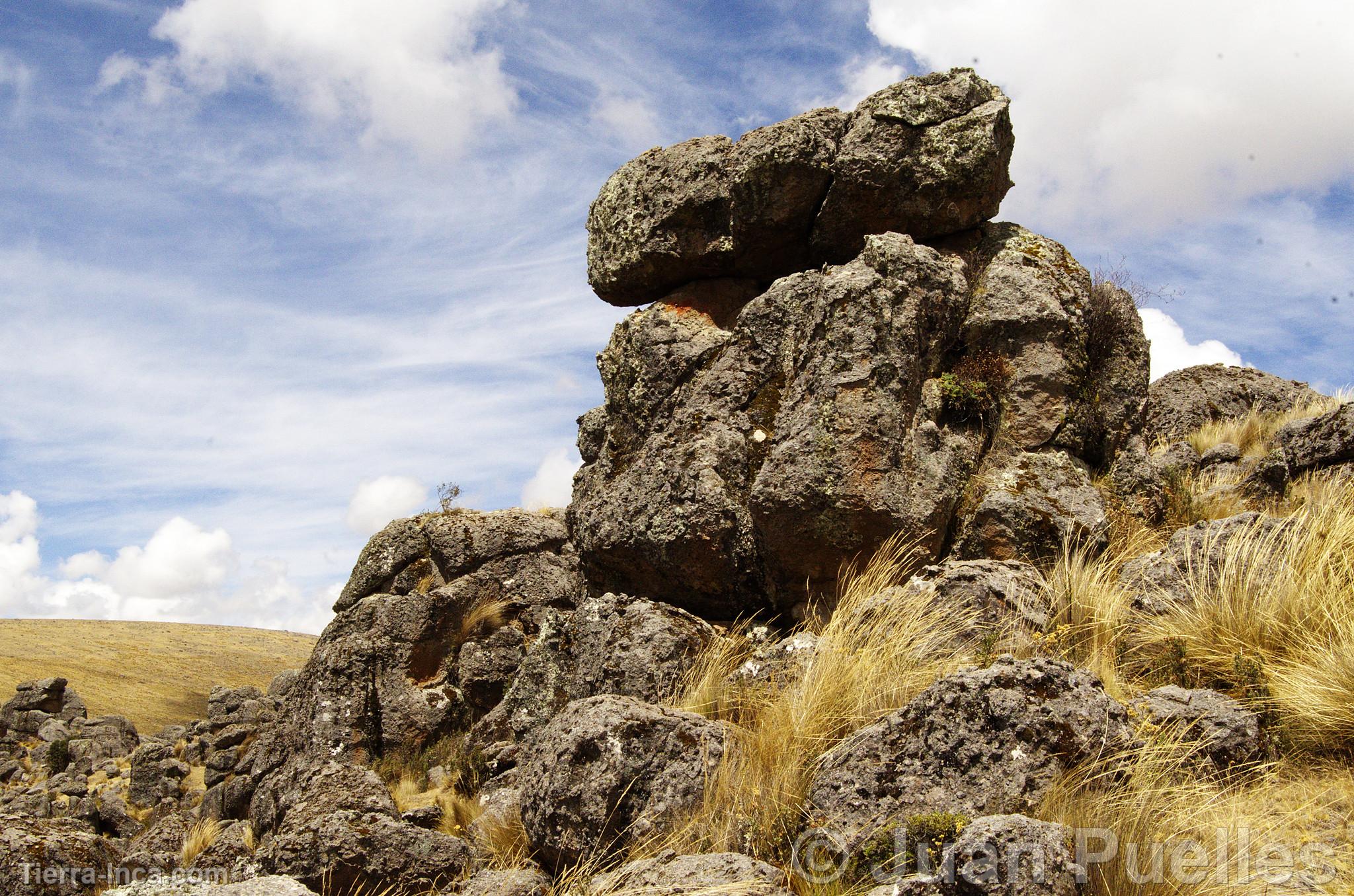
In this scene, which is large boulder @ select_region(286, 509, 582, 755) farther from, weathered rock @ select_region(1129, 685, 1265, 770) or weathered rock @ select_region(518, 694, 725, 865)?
weathered rock @ select_region(1129, 685, 1265, 770)

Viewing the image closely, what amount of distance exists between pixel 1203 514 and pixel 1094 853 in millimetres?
5869

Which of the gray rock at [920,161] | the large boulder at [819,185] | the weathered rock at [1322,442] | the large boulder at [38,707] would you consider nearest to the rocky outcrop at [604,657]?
the large boulder at [819,185]

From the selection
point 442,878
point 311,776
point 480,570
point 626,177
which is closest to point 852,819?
point 442,878

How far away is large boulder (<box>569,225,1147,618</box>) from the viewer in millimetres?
7332

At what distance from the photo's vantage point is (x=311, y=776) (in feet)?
23.5

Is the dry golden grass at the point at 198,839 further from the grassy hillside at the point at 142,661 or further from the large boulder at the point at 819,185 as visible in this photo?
the grassy hillside at the point at 142,661

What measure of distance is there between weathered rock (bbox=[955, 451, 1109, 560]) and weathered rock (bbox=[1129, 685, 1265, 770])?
2536mm

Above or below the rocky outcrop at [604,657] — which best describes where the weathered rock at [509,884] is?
below

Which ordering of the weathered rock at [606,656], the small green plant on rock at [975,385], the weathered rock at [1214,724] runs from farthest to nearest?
1. the small green plant on rock at [975,385]
2. the weathered rock at [606,656]
3. the weathered rock at [1214,724]

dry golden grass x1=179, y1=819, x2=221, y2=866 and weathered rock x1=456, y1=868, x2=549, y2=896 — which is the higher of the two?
weathered rock x1=456, y1=868, x2=549, y2=896

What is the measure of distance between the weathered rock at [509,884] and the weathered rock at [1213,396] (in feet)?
39.1

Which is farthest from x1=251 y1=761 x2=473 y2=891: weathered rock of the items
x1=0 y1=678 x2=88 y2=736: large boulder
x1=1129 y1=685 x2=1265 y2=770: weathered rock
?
x1=0 y1=678 x2=88 y2=736: large boulder

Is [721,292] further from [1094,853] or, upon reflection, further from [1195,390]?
[1195,390]

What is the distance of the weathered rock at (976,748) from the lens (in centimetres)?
430
